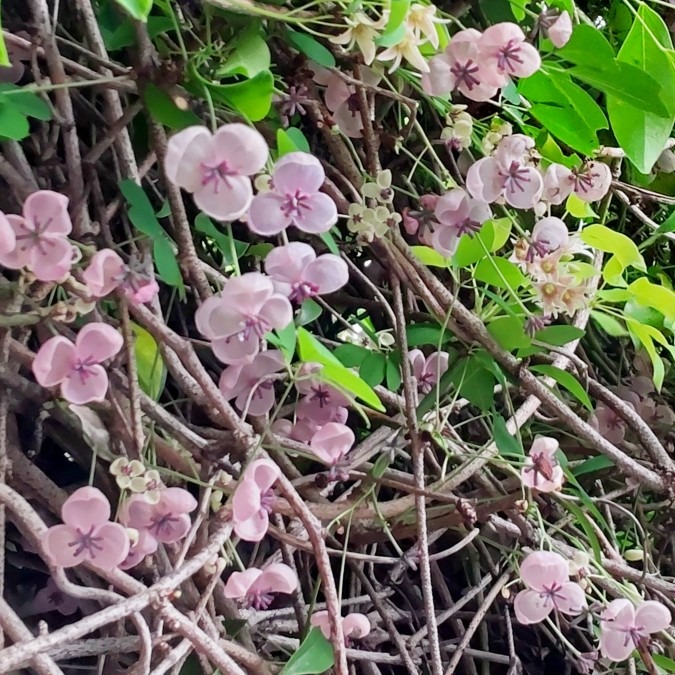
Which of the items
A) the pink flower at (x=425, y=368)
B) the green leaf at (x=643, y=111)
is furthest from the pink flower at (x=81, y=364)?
the green leaf at (x=643, y=111)

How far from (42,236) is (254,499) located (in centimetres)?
16

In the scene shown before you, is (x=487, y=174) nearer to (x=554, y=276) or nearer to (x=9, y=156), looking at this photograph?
(x=554, y=276)

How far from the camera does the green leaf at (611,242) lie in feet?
1.73

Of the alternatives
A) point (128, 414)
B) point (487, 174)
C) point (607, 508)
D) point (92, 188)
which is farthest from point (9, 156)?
point (607, 508)

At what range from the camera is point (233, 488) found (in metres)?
0.42

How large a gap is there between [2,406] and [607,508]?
0.48m

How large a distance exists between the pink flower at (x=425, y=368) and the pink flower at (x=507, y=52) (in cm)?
20

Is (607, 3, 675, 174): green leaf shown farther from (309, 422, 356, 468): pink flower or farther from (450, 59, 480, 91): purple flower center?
(309, 422, 356, 468): pink flower

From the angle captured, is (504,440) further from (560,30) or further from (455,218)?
(560,30)

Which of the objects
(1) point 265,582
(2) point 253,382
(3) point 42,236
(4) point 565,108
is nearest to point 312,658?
(1) point 265,582

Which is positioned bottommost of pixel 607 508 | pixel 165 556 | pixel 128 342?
pixel 607 508

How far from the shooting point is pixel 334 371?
1.29 feet

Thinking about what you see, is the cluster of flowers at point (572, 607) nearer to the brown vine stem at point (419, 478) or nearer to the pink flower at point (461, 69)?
the brown vine stem at point (419, 478)

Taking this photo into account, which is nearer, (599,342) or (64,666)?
(64,666)
